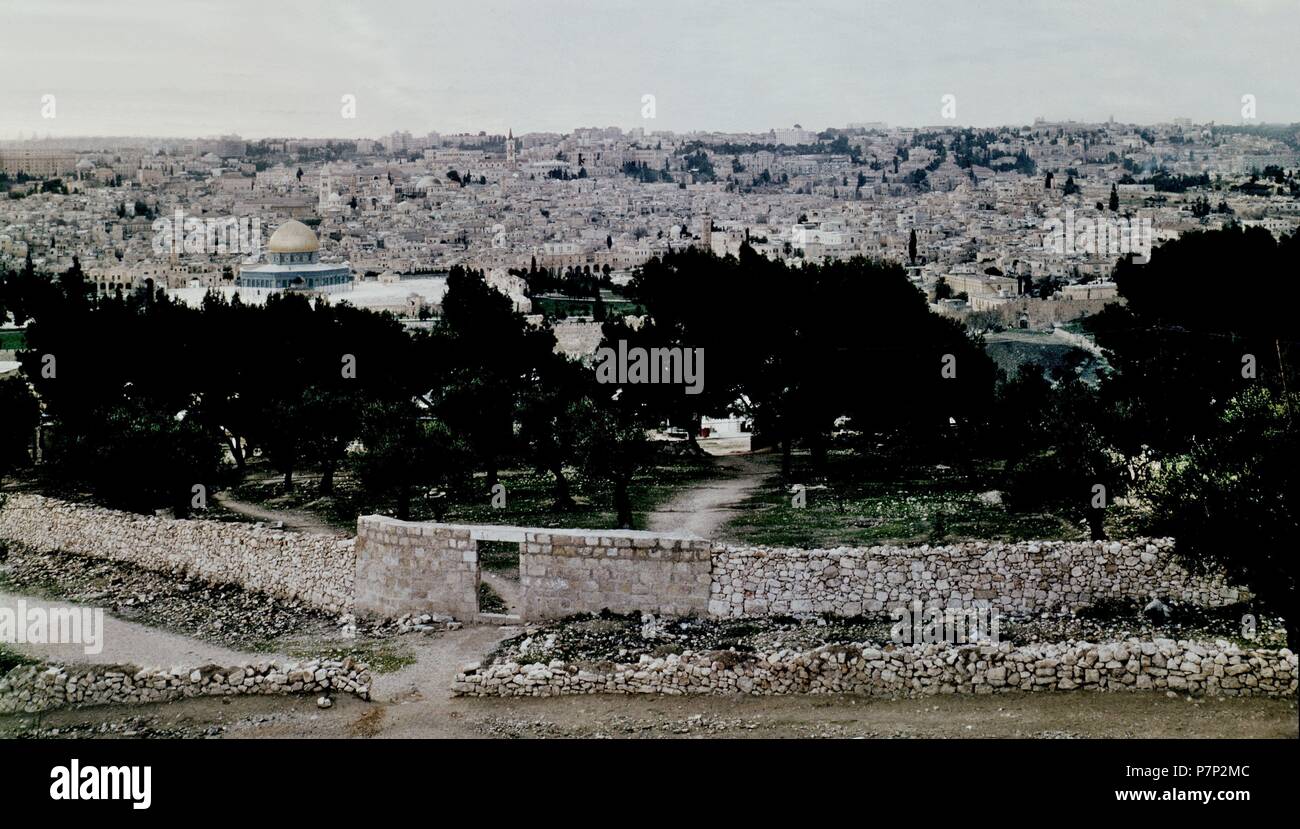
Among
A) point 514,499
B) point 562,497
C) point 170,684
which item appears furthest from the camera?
point 514,499

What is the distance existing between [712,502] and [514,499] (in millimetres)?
3045

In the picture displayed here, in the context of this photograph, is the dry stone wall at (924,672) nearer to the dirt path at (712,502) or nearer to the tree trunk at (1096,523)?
the tree trunk at (1096,523)

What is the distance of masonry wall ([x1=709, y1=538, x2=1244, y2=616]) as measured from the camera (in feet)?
39.2

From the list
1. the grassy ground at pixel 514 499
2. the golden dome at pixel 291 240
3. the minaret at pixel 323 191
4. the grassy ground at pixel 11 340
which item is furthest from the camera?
the minaret at pixel 323 191

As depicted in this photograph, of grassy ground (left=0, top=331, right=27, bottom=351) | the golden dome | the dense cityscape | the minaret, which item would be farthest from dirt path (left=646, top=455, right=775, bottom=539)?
the minaret

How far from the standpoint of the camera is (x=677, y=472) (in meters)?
21.0

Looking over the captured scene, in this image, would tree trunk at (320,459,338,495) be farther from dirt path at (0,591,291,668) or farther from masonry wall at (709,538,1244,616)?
masonry wall at (709,538,1244,616)

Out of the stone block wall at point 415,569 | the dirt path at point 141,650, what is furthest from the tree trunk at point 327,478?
the stone block wall at point 415,569

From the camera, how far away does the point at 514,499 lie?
19219 millimetres

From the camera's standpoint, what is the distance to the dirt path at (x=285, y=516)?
58.4 ft

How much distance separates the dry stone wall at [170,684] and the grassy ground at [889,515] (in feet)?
19.5

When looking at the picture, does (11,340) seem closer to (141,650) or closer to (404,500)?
(404,500)

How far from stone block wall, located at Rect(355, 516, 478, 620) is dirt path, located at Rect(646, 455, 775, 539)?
287 cm

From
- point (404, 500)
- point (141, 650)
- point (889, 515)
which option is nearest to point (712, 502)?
point (889, 515)
